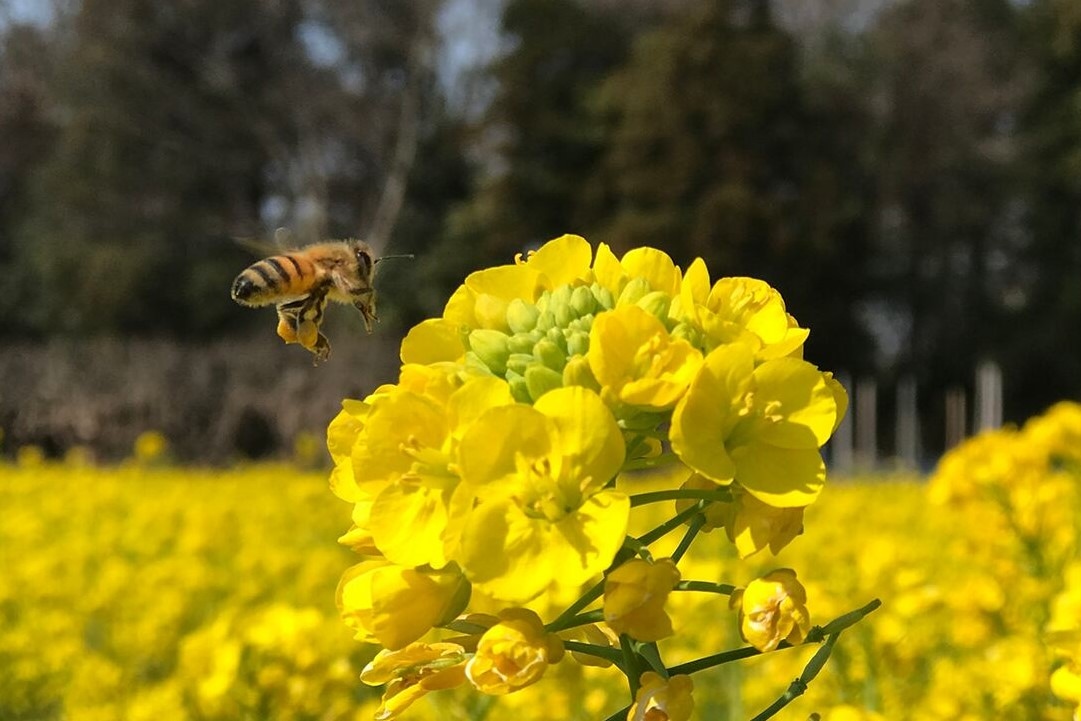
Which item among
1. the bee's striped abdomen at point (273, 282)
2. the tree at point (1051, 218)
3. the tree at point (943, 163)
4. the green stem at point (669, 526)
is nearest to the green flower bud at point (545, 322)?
the green stem at point (669, 526)

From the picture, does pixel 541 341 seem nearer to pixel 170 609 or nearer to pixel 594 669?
pixel 594 669

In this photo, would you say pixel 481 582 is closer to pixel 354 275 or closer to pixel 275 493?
pixel 354 275

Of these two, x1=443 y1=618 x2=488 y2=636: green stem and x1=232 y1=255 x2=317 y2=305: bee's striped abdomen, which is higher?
x1=232 y1=255 x2=317 y2=305: bee's striped abdomen

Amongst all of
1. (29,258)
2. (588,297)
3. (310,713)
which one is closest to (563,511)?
(588,297)

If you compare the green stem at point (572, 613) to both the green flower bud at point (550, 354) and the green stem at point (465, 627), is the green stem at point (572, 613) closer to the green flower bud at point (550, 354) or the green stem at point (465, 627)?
the green stem at point (465, 627)

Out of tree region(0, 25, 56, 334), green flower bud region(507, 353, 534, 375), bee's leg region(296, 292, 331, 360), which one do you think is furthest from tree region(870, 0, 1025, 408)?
green flower bud region(507, 353, 534, 375)

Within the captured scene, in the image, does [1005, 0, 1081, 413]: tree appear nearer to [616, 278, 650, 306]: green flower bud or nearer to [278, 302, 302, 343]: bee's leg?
[278, 302, 302, 343]: bee's leg
